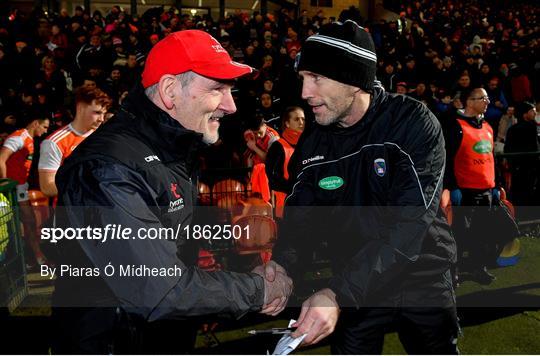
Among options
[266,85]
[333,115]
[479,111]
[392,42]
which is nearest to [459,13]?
[392,42]

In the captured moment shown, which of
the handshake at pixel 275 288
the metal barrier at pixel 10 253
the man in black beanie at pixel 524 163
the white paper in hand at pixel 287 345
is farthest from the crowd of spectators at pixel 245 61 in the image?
the white paper in hand at pixel 287 345

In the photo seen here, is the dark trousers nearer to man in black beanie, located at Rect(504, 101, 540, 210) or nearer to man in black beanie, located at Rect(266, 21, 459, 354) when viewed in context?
man in black beanie, located at Rect(266, 21, 459, 354)

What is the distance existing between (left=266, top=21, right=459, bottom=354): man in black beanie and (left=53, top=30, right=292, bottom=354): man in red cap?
1.88ft

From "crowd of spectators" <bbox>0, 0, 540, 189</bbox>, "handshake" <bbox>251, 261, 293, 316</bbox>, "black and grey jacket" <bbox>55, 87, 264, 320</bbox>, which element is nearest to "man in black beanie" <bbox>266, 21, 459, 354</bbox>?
"handshake" <bbox>251, 261, 293, 316</bbox>

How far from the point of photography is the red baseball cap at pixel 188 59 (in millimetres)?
2311

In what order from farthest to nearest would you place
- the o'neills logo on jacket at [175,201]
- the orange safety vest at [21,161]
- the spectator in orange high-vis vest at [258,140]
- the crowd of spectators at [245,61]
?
the crowd of spectators at [245,61] → the spectator in orange high-vis vest at [258,140] → the orange safety vest at [21,161] → the o'neills logo on jacket at [175,201]

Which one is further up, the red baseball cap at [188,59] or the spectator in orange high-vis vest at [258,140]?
the red baseball cap at [188,59]

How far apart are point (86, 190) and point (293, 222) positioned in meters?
1.52

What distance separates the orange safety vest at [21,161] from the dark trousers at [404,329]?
5.22 metres

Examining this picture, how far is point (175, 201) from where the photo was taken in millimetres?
2295

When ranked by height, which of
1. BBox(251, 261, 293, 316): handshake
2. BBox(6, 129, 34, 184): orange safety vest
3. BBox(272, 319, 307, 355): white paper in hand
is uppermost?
BBox(251, 261, 293, 316): handshake

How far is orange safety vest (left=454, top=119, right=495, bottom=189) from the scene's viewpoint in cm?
664

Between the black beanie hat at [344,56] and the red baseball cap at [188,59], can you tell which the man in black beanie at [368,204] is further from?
the red baseball cap at [188,59]

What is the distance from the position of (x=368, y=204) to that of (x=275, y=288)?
79 cm
